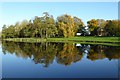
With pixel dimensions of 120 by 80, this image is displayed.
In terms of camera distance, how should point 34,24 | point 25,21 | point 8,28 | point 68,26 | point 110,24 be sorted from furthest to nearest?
point 8,28, point 25,21, point 34,24, point 110,24, point 68,26

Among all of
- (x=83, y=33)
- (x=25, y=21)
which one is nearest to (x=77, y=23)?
(x=83, y=33)

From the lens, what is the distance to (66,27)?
158ft

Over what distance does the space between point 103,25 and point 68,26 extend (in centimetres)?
1057

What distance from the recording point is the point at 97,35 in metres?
56.7

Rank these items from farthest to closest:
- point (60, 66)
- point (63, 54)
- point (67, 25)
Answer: point (67, 25)
point (63, 54)
point (60, 66)

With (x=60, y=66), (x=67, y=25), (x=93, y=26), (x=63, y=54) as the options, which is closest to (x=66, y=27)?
(x=67, y=25)

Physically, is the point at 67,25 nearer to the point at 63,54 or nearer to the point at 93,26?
the point at 93,26

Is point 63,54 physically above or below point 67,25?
below

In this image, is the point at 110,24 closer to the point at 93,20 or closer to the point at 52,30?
the point at 93,20

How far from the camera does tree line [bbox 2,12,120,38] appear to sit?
162 feet

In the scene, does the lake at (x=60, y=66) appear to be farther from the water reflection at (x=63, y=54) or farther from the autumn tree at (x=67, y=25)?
the autumn tree at (x=67, y=25)

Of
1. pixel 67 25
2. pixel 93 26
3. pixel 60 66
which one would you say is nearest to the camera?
pixel 60 66

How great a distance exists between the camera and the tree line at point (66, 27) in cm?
4925

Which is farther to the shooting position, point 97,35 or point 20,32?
point 20,32
